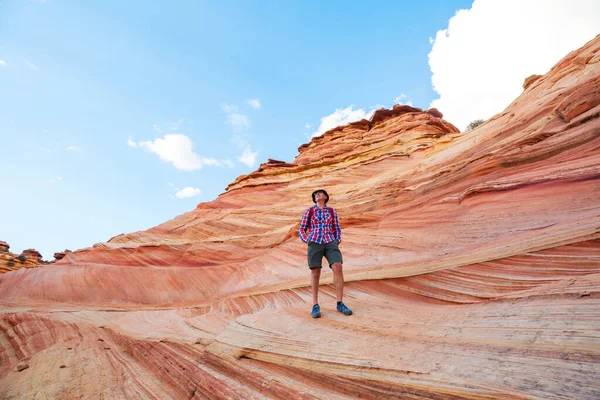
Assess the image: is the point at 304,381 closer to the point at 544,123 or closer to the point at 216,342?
the point at 216,342

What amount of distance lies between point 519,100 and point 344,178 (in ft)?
25.5

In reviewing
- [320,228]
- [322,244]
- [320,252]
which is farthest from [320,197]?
[320,252]

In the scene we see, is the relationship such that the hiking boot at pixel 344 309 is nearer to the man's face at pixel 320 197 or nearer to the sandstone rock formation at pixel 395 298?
the sandstone rock formation at pixel 395 298

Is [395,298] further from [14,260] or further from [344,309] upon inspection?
[14,260]

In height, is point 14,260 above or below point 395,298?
above

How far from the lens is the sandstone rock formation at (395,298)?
2.88 metres

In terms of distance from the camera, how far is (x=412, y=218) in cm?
818

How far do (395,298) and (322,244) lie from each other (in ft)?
5.70

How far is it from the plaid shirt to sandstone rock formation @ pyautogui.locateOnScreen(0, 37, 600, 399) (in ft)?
3.92

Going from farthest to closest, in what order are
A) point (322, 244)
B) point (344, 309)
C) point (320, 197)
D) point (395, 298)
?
point (395, 298), point (320, 197), point (322, 244), point (344, 309)

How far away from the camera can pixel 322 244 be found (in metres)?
4.97

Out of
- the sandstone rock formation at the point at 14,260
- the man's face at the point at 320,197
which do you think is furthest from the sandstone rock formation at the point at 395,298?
A: the sandstone rock formation at the point at 14,260

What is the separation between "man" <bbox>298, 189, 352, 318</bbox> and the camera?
4.85 m

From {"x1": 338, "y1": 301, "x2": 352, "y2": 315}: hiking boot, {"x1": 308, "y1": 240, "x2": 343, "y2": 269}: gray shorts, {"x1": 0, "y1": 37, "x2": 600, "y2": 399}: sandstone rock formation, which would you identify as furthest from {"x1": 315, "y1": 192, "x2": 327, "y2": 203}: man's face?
{"x1": 0, "y1": 37, "x2": 600, "y2": 399}: sandstone rock formation
